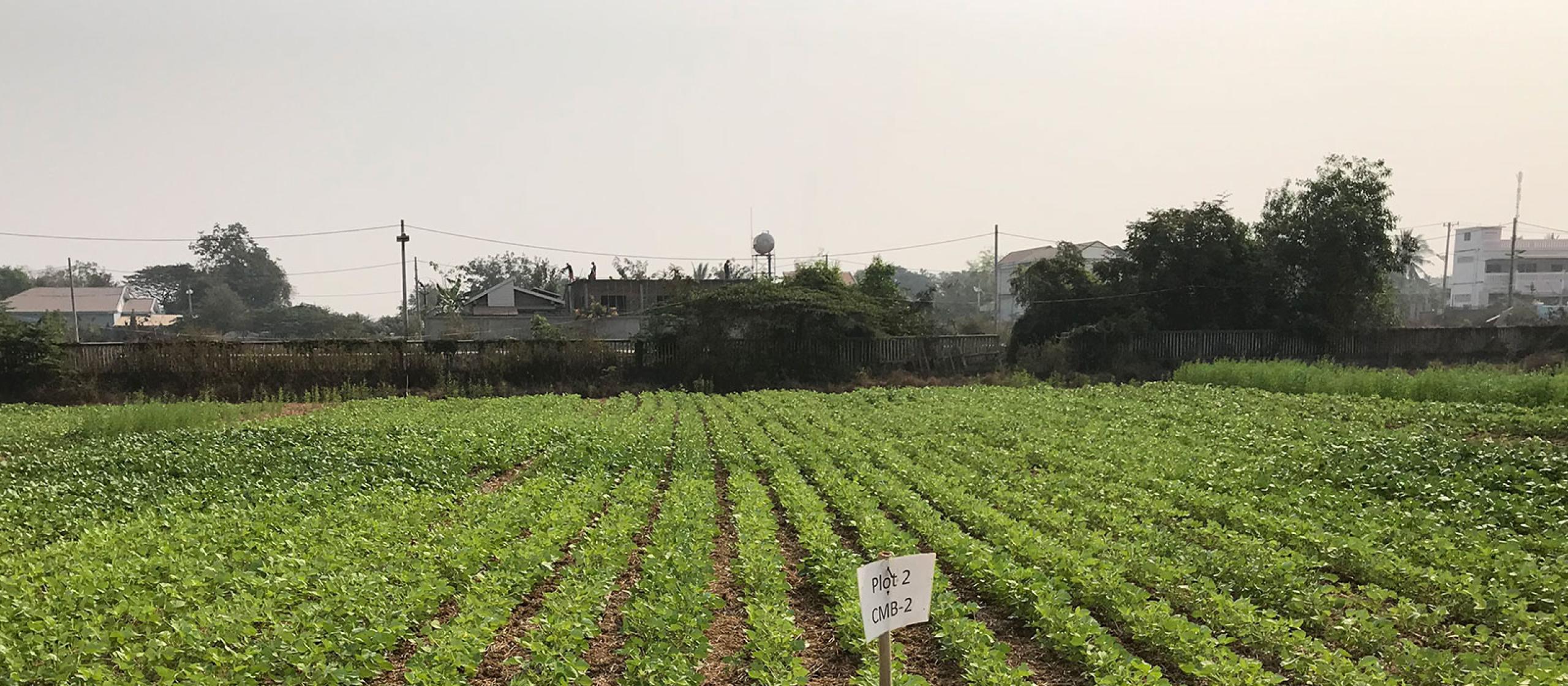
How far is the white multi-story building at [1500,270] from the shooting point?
288 ft

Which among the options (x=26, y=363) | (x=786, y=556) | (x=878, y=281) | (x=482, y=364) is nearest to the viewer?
(x=786, y=556)

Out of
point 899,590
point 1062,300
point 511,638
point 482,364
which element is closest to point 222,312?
point 482,364

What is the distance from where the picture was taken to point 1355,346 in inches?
1375

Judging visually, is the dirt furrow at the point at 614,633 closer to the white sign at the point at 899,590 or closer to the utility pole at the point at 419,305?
the white sign at the point at 899,590

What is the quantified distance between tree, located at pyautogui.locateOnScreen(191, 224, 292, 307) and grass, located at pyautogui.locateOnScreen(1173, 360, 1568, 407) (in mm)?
89729

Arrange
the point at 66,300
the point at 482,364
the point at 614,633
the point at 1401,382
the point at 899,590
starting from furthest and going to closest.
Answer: the point at 66,300, the point at 482,364, the point at 1401,382, the point at 614,633, the point at 899,590

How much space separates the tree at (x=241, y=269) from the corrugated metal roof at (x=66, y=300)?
1080 cm

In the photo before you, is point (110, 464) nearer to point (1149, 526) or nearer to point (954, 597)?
point (954, 597)

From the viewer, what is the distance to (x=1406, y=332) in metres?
35.4

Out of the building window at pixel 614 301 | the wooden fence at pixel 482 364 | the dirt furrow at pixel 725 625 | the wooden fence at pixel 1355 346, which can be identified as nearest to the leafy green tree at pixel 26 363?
the wooden fence at pixel 482 364

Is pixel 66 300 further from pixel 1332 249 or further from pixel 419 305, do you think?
pixel 1332 249

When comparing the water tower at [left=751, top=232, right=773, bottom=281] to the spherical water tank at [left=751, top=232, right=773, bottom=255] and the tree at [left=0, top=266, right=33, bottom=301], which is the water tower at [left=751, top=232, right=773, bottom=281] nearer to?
the spherical water tank at [left=751, top=232, right=773, bottom=255]

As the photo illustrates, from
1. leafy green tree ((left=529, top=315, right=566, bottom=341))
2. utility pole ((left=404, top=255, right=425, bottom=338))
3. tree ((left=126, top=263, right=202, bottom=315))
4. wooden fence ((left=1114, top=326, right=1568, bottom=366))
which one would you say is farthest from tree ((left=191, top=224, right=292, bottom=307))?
wooden fence ((left=1114, top=326, right=1568, bottom=366))

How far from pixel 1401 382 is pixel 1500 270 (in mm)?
104185
